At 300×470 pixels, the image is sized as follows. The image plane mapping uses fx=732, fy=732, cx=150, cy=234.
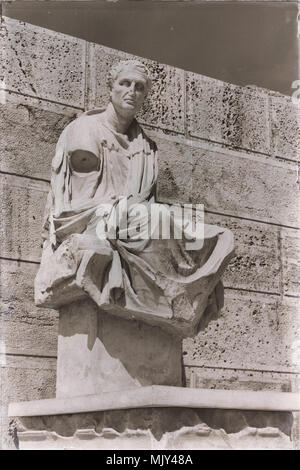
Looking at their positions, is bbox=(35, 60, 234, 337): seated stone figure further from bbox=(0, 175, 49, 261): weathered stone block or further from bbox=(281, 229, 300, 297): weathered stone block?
bbox=(281, 229, 300, 297): weathered stone block

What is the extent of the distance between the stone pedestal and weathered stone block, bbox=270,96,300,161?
2826 mm

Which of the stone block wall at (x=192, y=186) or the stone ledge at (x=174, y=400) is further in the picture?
the stone block wall at (x=192, y=186)

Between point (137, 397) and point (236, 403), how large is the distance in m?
0.46

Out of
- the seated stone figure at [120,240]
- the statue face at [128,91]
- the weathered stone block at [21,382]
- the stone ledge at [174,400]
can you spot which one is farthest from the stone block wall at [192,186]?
the stone ledge at [174,400]

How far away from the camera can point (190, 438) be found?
10.4 feet

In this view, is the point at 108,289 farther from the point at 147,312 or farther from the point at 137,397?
the point at 137,397

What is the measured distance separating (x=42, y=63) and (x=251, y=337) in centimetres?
248

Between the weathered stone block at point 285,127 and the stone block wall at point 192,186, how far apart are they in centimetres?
1

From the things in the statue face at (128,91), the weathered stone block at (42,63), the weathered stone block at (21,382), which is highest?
Answer: the weathered stone block at (42,63)

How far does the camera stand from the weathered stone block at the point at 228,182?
17.9 feet

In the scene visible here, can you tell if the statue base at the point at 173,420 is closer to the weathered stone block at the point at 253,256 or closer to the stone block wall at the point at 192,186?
the stone block wall at the point at 192,186

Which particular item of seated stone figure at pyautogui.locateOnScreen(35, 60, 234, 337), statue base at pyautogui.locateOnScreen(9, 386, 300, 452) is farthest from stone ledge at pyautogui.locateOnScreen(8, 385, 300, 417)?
seated stone figure at pyautogui.locateOnScreen(35, 60, 234, 337)

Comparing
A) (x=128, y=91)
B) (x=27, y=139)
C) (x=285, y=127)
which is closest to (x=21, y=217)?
(x=27, y=139)
